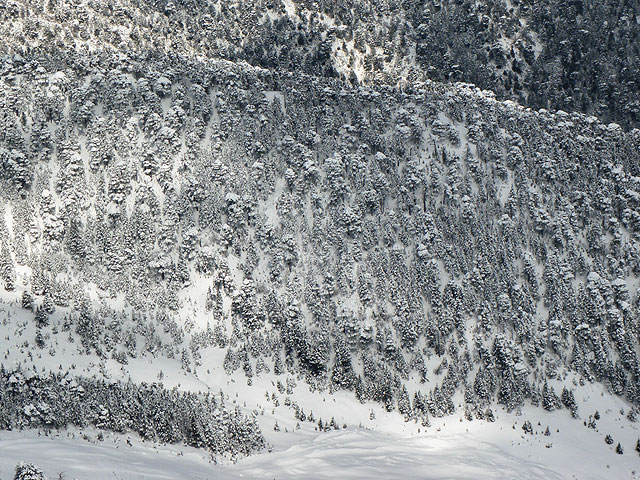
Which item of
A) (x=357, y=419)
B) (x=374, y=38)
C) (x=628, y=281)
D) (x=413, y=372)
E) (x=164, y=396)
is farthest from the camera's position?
(x=374, y=38)

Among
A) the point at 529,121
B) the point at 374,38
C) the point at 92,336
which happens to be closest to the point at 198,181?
the point at 92,336

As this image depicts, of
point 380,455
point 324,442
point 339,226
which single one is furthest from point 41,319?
point 339,226

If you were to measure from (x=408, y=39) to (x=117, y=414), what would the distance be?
16096 centimetres

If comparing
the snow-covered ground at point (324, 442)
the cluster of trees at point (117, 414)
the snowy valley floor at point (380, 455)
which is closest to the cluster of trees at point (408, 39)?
the snow-covered ground at point (324, 442)

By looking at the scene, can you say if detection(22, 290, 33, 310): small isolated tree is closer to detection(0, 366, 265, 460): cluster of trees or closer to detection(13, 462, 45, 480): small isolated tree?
detection(0, 366, 265, 460): cluster of trees

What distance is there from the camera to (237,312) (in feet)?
296

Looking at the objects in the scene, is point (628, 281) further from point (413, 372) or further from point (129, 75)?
point (129, 75)

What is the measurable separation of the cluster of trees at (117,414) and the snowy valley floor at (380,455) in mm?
1526

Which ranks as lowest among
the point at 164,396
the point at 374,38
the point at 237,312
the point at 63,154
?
the point at 164,396

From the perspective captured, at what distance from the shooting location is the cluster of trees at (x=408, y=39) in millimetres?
161375

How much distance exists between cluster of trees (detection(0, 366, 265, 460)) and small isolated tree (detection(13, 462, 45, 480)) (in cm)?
1644

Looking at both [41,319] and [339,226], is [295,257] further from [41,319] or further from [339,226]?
[41,319]

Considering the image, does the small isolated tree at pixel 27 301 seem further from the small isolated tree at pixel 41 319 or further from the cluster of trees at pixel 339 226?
the small isolated tree at pixel 41 319

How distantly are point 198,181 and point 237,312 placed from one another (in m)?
27.4
